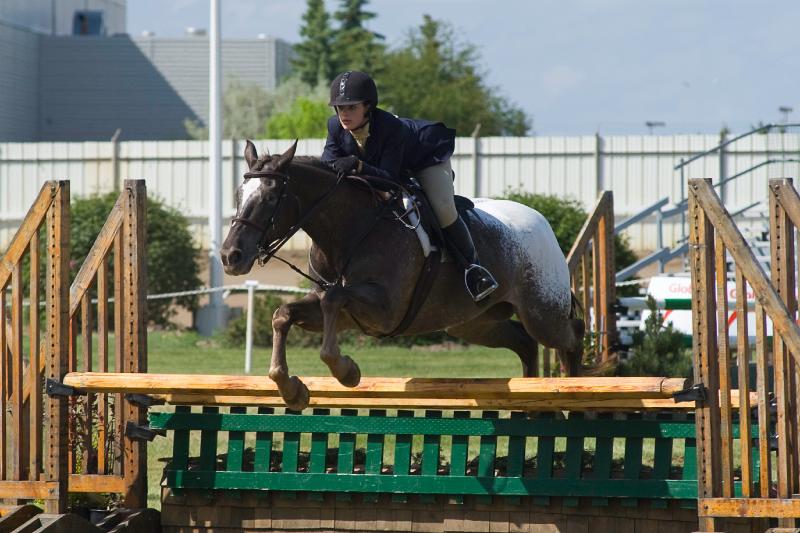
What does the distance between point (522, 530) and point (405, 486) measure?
0.52 m

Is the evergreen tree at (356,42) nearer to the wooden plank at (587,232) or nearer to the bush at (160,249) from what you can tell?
the bush at (160,249)

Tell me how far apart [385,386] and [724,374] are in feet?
4.32

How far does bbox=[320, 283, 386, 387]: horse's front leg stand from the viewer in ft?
16.5

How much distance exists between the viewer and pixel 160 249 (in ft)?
59.3

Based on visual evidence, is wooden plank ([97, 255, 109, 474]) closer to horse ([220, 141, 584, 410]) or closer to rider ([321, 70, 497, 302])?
horse ([220, 141, 584, 410])

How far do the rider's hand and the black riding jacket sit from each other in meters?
0.04

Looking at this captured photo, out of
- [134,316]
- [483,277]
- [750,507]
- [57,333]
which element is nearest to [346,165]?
[483,277]

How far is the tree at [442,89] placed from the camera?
42562 millimetres

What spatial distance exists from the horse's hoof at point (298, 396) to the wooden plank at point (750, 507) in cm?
155

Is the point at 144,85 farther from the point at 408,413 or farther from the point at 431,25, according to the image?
the point at 408,413

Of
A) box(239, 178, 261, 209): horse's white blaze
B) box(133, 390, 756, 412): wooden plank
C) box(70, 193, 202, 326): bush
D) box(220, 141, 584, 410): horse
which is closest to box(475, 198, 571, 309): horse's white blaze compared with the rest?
box(220, 141, 584, 410): horse

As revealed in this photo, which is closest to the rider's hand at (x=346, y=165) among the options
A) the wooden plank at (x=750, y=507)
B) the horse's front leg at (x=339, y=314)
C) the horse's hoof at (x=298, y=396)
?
the horse's front leg at (x=339, y=314)

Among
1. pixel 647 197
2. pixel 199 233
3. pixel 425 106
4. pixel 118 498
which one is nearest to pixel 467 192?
pixel 647 197

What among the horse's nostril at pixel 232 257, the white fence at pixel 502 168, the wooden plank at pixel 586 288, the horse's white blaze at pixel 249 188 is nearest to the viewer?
the horse's nostril at pixel 232 257
